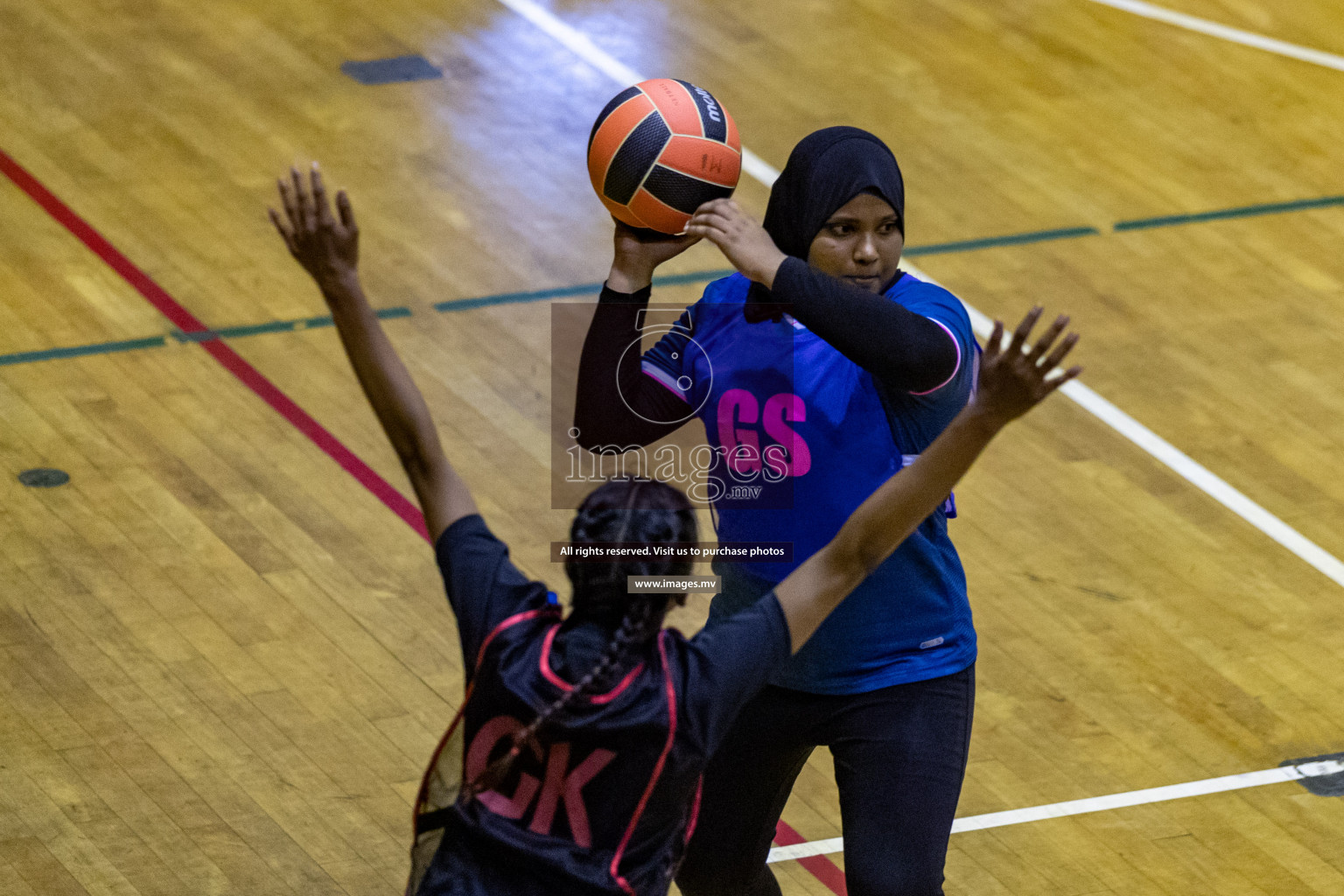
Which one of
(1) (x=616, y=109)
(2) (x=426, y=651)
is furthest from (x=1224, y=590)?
(1) (x=616, y=109)

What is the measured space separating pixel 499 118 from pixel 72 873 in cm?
563

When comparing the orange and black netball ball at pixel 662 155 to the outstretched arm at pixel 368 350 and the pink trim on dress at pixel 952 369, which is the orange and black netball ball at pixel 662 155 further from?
the outstretched arm at pixel 368 350

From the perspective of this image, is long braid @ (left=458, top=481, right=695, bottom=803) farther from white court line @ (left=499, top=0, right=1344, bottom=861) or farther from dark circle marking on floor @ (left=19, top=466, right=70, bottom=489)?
dark circle marking on floor @ (left=19, top=466, right=70, bottom=489)

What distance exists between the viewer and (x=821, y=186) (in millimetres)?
3660

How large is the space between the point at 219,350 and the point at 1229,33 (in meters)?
7.06

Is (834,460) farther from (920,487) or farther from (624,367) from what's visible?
(920,487)

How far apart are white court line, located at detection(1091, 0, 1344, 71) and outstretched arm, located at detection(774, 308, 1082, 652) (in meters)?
9.07

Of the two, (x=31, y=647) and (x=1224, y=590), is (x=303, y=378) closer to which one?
(x=31, y=647)

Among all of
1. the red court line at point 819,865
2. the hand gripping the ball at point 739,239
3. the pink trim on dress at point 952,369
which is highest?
the hand gripping the ball at point 739,239

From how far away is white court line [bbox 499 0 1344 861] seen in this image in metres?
5.23

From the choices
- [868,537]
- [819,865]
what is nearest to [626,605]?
[868,537]

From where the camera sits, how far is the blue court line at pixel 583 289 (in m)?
7.22

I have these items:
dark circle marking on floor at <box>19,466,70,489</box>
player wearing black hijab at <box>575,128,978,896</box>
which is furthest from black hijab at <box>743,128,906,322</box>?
dark circle marking on floor at <box>19,466,70,489</box>

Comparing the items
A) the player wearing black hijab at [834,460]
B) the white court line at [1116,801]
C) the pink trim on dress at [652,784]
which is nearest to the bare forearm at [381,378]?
the pink trim on dress at [652,784]
